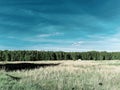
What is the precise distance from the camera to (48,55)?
66688mm

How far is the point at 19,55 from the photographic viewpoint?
206ft

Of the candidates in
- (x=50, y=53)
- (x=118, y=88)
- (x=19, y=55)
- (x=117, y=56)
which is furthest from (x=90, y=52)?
(x=118, y=88)

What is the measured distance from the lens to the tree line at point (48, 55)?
61.8m

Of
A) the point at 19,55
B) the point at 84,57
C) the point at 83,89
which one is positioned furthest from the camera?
the point at 84,57

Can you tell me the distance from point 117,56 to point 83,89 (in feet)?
212

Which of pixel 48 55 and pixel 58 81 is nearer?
pixel 58 81

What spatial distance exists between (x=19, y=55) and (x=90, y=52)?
2187cm

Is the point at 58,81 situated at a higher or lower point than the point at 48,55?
lower

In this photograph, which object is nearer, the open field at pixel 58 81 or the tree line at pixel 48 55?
the open field at pixel 58 81

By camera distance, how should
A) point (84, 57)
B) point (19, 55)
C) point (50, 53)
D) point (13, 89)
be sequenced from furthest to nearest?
point (84, 57) < point (50, 53) < point (19, 55) < point (13, 89)

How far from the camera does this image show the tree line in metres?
61.8

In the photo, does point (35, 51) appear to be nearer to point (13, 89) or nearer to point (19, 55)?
point (19, 55)

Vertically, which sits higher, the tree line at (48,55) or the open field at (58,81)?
the tree line at (48,55)

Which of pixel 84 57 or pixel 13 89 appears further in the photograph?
pixel 84 57
